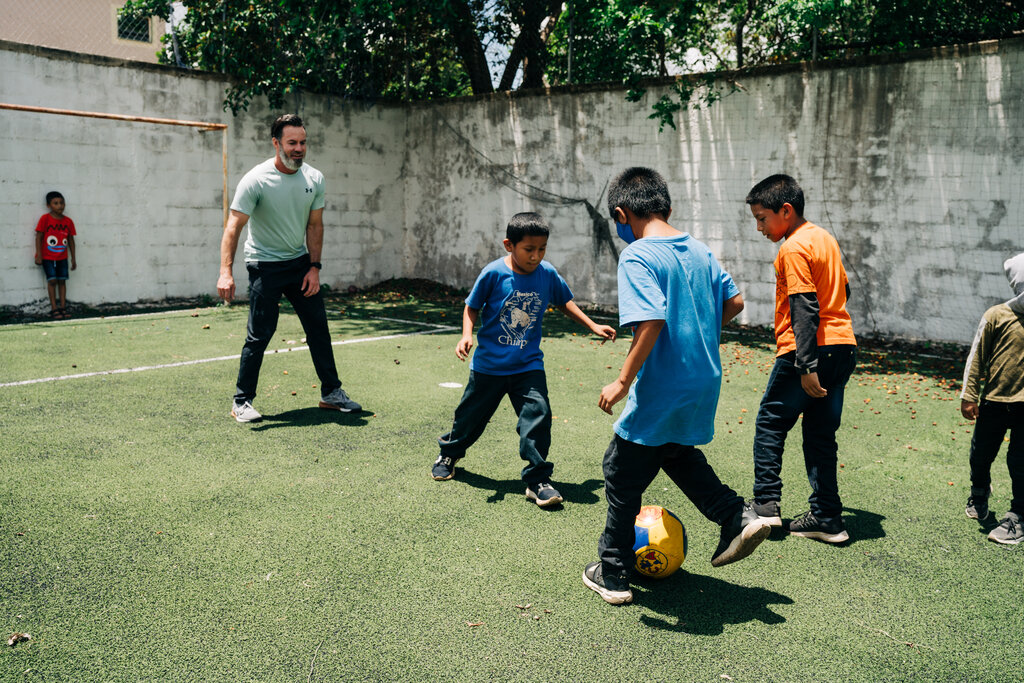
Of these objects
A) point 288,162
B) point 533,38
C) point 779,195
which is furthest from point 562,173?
point 779,195

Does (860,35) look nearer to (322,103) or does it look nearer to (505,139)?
(505,139)

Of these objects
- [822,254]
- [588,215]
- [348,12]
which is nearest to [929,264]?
[588,215]

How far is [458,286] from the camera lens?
14.5 m

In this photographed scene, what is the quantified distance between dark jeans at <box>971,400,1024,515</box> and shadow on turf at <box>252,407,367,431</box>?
3.91m

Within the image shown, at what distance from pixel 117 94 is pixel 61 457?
8.25 metres

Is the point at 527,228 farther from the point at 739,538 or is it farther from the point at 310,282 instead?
the point at 310,282

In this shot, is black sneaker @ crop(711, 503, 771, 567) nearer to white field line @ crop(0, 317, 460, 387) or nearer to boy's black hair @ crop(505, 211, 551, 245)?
boy's black hair @ crop(505, 211, 551, 245)

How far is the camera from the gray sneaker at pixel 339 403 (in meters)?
6.22

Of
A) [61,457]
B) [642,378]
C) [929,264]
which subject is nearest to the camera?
[642,378]

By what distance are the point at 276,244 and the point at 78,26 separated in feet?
36.2

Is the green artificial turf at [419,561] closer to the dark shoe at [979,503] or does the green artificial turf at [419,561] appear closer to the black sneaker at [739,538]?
the dark shoe at [979,503]

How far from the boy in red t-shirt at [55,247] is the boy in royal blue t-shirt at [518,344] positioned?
840 cm

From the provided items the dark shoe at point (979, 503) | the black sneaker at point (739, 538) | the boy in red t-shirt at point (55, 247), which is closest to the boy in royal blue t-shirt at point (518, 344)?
the black sneaker at point (739, 538)

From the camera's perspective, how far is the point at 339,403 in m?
6.23
